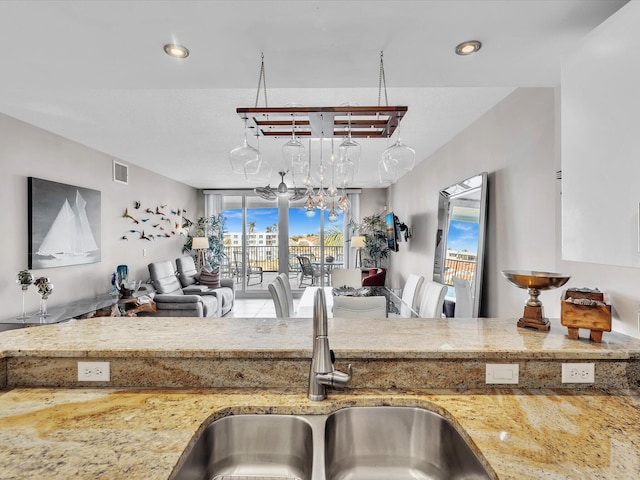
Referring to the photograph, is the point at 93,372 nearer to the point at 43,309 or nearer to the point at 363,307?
the point at 363,307

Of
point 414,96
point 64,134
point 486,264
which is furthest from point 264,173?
point 486,264

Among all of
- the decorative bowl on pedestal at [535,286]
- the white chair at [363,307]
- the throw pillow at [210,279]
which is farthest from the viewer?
the throw pillow at [210,279]

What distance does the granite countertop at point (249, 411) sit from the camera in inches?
31.5

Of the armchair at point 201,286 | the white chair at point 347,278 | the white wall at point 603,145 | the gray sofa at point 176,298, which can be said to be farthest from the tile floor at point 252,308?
the white wall at point 603,145

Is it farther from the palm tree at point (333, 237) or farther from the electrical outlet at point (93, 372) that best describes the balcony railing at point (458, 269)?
the palm tree at point (333, 237)

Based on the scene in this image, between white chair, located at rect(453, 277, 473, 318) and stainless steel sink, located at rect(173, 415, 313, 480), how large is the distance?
2327 millimetres

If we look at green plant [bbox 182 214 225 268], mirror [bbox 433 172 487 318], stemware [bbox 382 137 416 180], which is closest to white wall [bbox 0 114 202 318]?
green plant [bbox 182 214 225 268]

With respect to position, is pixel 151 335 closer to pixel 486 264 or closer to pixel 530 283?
pixel 530 283

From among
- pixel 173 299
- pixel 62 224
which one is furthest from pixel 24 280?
pixel 173 299

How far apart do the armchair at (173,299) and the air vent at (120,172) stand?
1361 millimetres

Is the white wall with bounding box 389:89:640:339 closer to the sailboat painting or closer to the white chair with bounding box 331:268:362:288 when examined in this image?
the white chair with bounding box 331:268:362:288

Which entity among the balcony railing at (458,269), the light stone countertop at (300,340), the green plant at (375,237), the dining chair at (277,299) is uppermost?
the green plant at (375,237)

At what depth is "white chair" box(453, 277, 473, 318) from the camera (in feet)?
9.84

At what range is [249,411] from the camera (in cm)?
109
